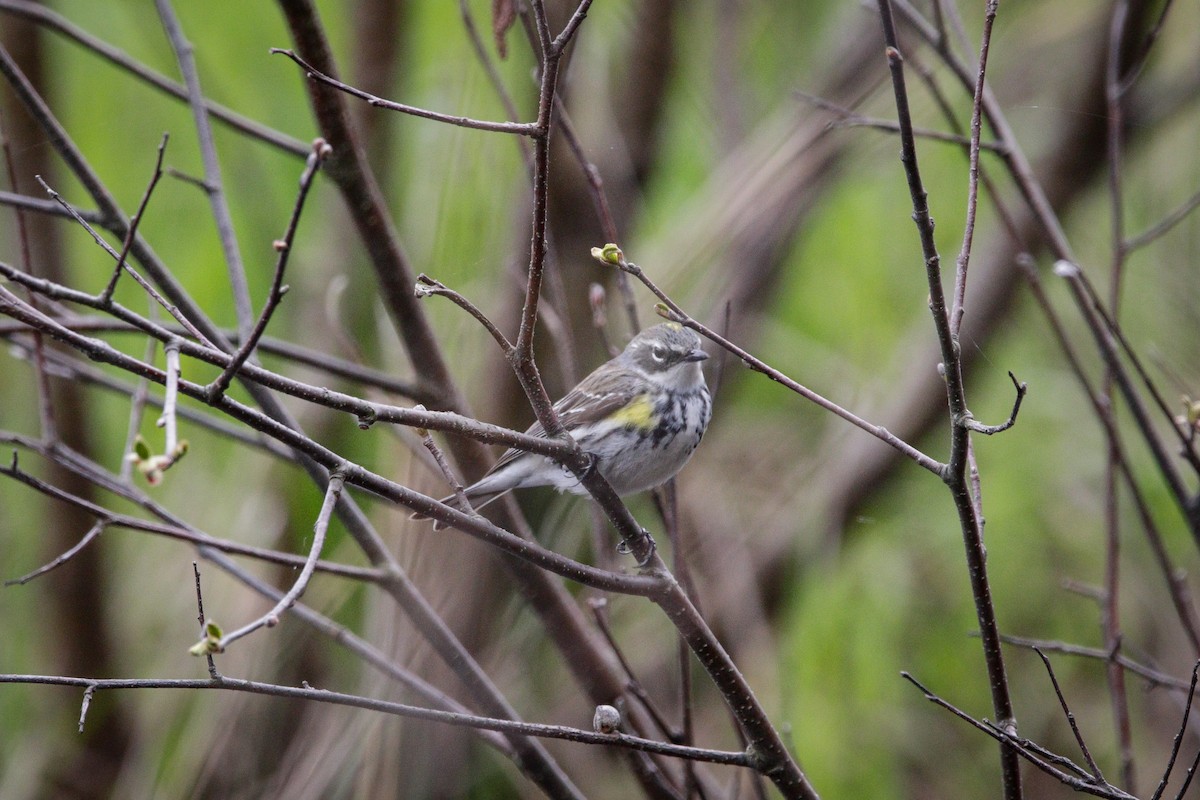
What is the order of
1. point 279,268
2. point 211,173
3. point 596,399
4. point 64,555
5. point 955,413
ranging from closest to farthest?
point 279,268
point 955,413
point 64,555
point 211,173
point 596,399

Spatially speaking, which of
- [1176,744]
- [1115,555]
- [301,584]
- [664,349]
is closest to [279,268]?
[301,584]

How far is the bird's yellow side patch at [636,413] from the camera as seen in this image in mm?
2932

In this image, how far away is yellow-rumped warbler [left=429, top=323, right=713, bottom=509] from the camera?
2820 mm

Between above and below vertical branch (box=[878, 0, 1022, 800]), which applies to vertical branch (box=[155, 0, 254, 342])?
above

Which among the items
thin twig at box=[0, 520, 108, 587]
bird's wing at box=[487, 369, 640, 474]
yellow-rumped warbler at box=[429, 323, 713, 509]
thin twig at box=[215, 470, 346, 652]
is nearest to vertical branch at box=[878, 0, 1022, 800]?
thin twig at box=[215, 470, 346, 652]

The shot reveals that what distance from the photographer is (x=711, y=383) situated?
4148 millimetres

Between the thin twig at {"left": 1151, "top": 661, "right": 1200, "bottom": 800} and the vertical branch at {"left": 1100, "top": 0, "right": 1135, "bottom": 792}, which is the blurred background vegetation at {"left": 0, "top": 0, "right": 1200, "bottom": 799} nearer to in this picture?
the vertical branch at {"left": 1100, "top": 0, "right": 1135, "bottom": 792}

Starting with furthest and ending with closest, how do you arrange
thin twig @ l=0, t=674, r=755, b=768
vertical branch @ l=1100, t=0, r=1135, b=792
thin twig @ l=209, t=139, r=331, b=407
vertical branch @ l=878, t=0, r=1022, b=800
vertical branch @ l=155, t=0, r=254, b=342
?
vertical branch @ l=155, t=0, r=254, b=342 → vertical branch @ l=1100, t=0, r=1135, b=792 → thin twig @ l=0, t=674, r=755, b=768 → vertical branch @ l=878, t=0, r=1022, b=800 → thin twig @ l=209, t=139, r=331, b=407

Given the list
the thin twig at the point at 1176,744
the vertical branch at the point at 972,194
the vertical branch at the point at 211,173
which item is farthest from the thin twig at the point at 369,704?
the vertical branch at the point at 211,173

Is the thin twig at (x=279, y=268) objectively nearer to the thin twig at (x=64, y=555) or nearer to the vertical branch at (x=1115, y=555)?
the thin twig at (x=64, y=555)

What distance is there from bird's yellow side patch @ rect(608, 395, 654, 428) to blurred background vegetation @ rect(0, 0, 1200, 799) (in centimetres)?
43

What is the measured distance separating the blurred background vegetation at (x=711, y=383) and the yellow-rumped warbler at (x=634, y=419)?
319 mm

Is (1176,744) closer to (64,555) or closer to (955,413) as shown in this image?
(955,413)

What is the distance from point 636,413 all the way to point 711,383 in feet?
4.03
